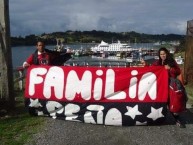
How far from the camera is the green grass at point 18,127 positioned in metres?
8.25

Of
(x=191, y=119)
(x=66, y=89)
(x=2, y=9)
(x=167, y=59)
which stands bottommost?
(x=191, y=119)

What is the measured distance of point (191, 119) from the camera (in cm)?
1033

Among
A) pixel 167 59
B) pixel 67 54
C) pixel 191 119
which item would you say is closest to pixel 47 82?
pixel 67 54

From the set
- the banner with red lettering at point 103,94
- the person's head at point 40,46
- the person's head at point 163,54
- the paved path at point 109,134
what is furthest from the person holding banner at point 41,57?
the person's head at point 163,54

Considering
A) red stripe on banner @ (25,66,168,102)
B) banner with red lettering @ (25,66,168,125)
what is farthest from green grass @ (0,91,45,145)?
red stripe on banner @ (25,66,168,102)

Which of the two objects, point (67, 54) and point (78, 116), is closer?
point (78, 116)

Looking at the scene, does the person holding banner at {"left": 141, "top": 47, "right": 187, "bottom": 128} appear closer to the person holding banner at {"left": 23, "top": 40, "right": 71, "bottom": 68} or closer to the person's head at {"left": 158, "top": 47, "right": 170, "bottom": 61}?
the person's head at {"left": 158, "top": 47, "right": 170, "bottom": 61}

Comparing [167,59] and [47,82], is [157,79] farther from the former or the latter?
[47,82]

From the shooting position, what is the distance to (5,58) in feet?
34.7

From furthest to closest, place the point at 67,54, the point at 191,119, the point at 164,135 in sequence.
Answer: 1. the point at 67,54
2. the point at 191,119
3. the point at 164,135

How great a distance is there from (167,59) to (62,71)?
2256 millimetres

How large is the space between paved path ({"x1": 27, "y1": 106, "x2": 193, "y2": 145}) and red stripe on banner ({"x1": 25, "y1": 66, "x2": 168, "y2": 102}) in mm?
580

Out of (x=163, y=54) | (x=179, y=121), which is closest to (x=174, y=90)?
(x=179, y=121)

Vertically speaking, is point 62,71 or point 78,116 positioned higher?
point 62,71
